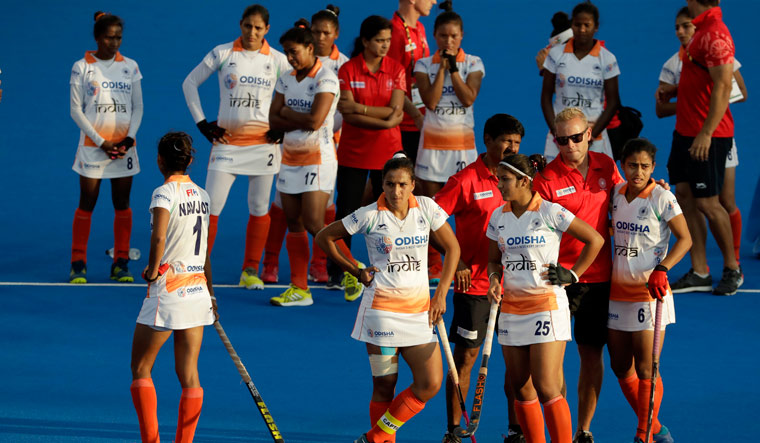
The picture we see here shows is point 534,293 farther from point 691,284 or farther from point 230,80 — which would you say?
point 230,80

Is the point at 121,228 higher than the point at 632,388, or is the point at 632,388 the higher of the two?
the point at 121,228

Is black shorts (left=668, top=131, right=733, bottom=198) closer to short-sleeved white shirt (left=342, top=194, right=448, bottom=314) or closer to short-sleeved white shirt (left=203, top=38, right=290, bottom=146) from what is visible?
short-sleeved white shirt (left=203, top=38, right=290, bottom=146)

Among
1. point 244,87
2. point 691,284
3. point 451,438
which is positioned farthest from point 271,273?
point 451,438

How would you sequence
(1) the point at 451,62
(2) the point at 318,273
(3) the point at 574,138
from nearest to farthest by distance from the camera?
(3) the point at 574,138 → (1) the point at 451,62 → (2) the point at 318,273

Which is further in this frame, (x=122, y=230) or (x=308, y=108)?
(x=122, y=230)

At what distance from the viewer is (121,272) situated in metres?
8.55

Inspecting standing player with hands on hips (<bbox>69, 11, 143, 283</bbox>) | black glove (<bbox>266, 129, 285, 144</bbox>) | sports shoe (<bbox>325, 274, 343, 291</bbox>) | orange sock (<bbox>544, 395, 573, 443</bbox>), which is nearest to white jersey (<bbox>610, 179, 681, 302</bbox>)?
orange sock (<bbox>544, 395, 573, 443</bbox>)

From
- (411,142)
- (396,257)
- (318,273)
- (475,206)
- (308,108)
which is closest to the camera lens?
(396,257)

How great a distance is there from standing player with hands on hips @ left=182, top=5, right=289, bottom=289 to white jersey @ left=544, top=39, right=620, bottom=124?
6.99ft

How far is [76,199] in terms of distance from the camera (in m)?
11.6

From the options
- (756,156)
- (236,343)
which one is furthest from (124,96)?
(756,156)

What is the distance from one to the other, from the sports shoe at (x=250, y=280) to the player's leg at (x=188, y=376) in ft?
11.5

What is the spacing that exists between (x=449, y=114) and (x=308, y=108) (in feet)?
3.67

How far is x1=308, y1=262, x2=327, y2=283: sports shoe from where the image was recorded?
8719 mm
